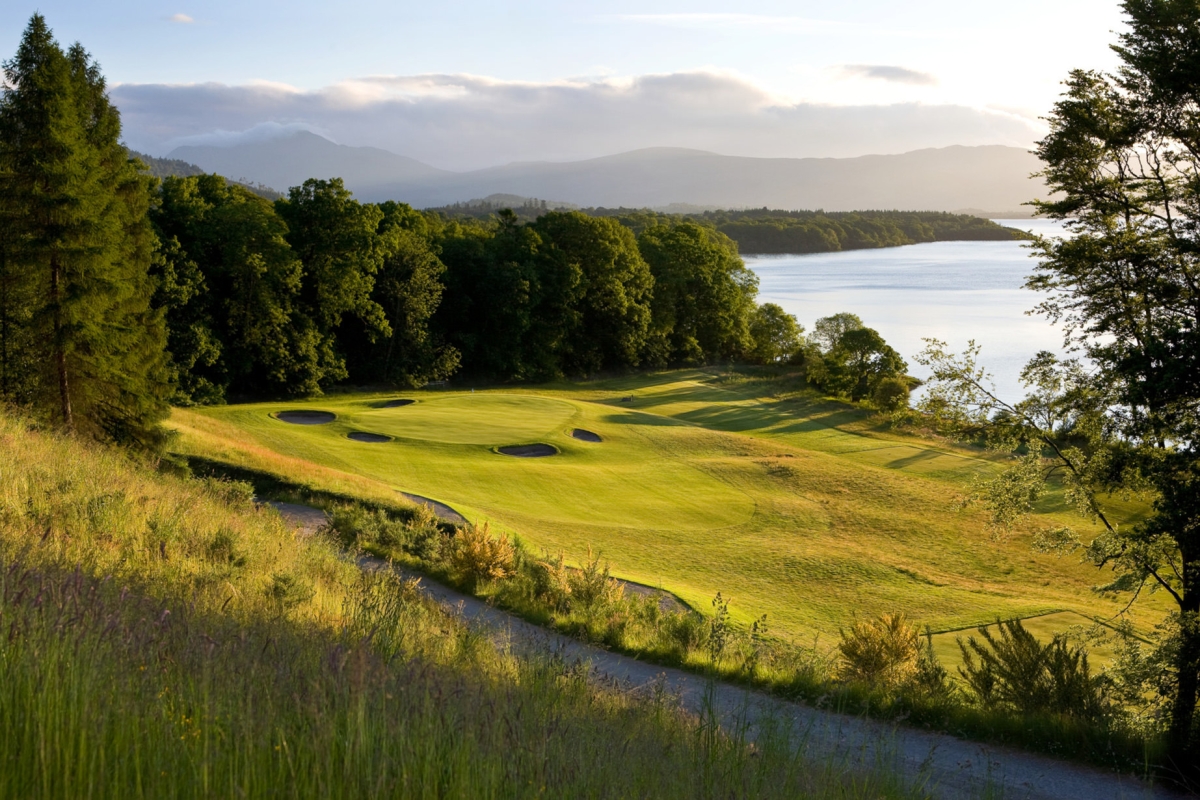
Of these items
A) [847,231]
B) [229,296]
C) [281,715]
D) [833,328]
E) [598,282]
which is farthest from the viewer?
[847,231]

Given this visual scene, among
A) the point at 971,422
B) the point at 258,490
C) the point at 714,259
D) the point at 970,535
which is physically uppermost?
the point at 714,259

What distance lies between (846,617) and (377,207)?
145 feet

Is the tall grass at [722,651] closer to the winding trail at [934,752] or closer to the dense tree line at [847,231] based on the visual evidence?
the winding trail at [934,752]

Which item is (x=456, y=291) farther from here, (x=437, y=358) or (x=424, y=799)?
(x=424, y=799)

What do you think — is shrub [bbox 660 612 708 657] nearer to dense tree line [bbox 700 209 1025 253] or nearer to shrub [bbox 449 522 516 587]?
shrub [bbox 449 522 516 587]

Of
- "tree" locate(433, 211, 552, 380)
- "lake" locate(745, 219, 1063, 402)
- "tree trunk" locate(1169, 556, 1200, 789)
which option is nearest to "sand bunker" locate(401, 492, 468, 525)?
"tree trunk" locate(1169, 556, 1200, 789)

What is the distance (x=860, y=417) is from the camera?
55.9 meters

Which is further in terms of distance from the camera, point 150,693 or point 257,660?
point 257,660

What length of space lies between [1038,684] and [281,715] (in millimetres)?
11510

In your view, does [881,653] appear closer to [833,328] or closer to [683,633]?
[683,633]

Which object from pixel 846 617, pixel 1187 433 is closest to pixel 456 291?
pixel 846 617

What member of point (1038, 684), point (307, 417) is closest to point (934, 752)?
point (1038, 684)

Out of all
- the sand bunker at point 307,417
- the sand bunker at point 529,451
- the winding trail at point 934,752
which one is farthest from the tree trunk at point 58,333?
the winding trail at point 934,752

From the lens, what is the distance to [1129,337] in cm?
1406
